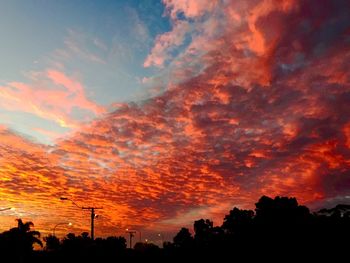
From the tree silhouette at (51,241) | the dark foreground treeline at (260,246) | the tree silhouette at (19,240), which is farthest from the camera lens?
the tree silhouette at (51,241)

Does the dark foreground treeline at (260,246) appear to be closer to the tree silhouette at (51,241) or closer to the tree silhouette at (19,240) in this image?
the tree silhouette at (19,240)

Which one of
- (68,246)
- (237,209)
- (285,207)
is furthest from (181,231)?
(68,246)

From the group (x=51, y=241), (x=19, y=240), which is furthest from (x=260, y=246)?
(x=51, y=241)

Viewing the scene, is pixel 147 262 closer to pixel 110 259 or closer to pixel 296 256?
pixel 110 259

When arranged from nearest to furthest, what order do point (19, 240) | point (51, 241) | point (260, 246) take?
point (260, 246) < point (19, 240) < point (51, 241)

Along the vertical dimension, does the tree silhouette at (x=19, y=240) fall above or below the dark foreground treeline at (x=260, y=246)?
above

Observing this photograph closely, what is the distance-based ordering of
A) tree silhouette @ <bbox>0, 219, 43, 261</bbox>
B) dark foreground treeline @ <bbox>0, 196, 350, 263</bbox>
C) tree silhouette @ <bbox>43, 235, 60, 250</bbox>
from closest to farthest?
dark foreground treeline @ <bbox>0, 196, 350, 263</bbox> < tree silhouette @ <bbox>0, 219, 43, 261</bbox> < tree silhouette @ <bbox>43, 235, 60, 250</bbox>

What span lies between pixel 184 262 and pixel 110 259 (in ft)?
42.2

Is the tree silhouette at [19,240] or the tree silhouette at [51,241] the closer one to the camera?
the tree silhouette at [19,240]

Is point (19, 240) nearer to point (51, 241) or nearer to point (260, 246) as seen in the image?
point (51, 241)

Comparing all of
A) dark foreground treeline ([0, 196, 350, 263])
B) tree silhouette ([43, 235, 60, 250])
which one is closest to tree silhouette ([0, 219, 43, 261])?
dark foreground treeline ([0, 196, 350, 263])

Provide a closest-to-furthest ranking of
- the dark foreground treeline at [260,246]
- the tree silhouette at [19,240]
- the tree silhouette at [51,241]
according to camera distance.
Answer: the dark foreground treeline at [260,246]
the tree silhouette at [19,240]
the tree silhouette at [51,241]

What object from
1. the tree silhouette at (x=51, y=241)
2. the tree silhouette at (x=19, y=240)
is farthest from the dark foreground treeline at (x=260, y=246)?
the tree silhouette at (x=51, y=241)

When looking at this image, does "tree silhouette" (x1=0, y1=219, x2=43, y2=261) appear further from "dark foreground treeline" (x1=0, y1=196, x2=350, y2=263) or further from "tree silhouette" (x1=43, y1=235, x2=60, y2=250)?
"tree silhouette" (x1=43, y1=235, x2=60, y2=250)
